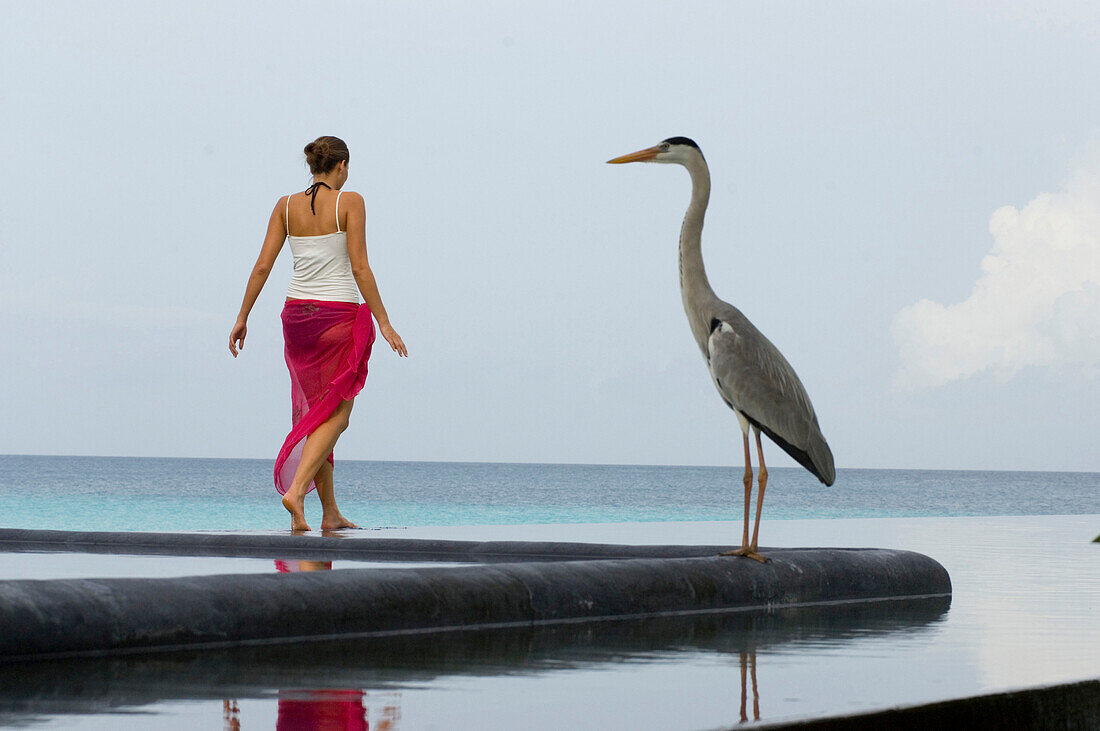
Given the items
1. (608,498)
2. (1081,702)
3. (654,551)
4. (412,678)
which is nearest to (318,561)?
(654,551)

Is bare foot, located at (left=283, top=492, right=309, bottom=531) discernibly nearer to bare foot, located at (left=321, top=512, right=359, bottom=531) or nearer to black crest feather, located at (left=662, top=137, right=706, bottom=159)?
bare foot, located at (left=321, top=512, right=359, bottom=531)

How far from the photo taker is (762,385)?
624cm

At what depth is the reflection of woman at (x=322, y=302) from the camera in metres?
8.62

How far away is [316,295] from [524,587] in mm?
4186

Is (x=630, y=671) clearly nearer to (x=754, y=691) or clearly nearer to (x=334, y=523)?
(x=754, y=691)

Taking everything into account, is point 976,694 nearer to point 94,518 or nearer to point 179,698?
point 179,698

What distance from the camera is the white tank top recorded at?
8.65 m

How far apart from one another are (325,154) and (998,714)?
248 inches

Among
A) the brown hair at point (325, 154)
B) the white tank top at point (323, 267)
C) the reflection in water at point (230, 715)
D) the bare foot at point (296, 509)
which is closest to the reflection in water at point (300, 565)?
the bare foot at point (296, 509)

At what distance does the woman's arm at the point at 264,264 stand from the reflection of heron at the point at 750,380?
303 cm

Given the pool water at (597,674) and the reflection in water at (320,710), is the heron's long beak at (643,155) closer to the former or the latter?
the pool water at (597,674)

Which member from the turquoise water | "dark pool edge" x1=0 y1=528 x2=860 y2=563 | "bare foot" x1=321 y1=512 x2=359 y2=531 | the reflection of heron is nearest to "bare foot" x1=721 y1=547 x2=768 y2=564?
the reflection of heron

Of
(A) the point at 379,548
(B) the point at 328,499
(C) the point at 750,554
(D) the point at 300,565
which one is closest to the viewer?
(C) the point at 750,554

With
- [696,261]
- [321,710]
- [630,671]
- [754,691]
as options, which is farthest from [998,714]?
[696,261]
